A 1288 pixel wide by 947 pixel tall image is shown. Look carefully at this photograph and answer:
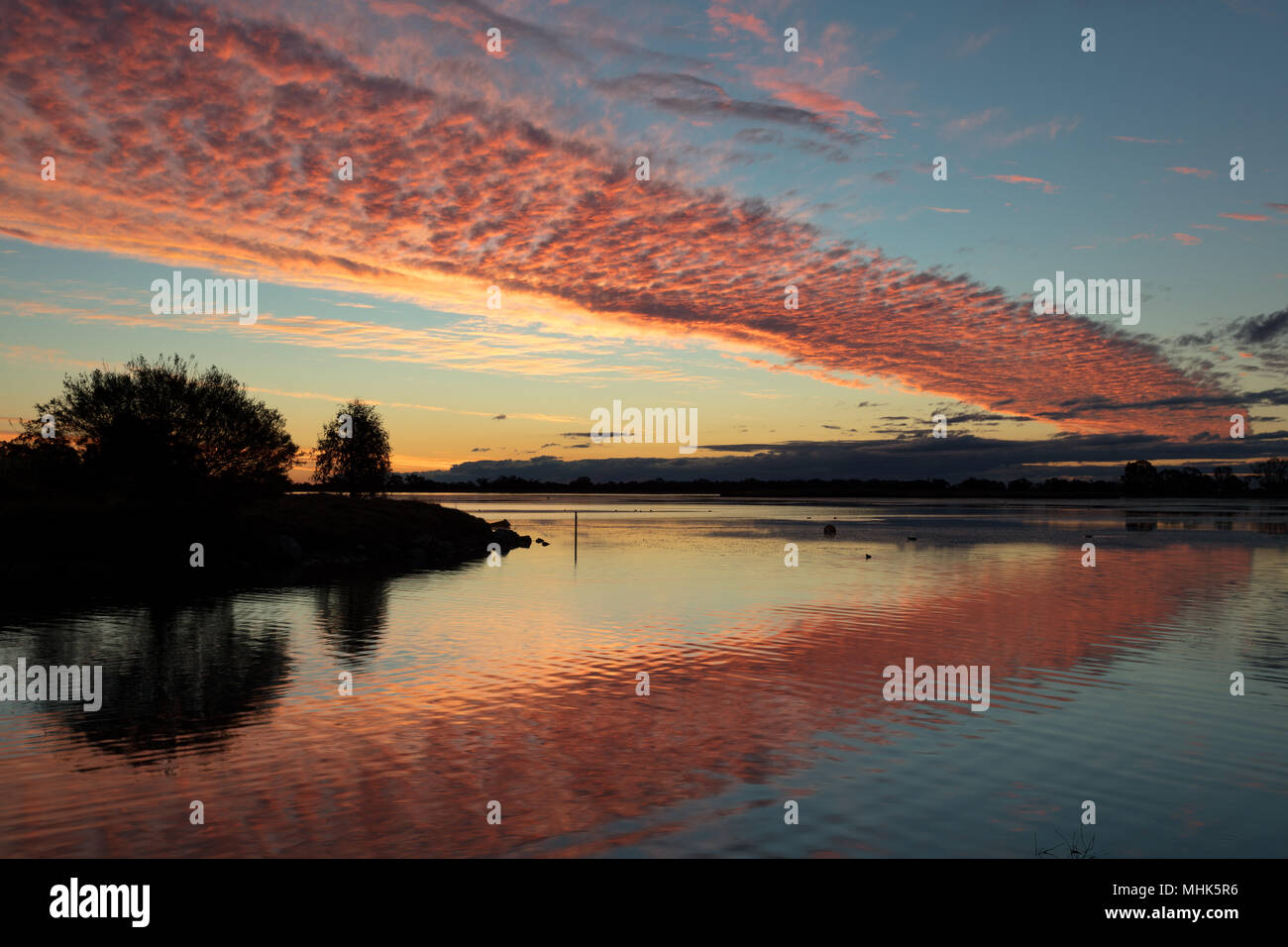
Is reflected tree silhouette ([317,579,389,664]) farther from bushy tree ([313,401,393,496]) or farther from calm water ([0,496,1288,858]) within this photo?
bushy tree ([313,401,393,496])

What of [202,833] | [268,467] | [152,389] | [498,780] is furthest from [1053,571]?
[152,389]

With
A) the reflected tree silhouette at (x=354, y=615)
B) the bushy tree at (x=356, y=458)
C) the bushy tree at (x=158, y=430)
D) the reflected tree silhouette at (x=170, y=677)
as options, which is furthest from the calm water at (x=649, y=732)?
the bushy tree at (x=356, y=458)

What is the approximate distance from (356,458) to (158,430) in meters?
71.7

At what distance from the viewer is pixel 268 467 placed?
6494 cm

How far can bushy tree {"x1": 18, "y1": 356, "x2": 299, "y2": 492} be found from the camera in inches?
2208

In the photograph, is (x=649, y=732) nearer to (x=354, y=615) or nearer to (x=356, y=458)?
(x=354, y=615)

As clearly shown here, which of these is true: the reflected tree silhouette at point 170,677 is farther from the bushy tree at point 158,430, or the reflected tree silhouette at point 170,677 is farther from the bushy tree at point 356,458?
the bushy tree at point 356,458

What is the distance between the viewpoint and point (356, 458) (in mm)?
128125

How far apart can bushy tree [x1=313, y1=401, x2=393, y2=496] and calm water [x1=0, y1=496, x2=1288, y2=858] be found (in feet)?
303

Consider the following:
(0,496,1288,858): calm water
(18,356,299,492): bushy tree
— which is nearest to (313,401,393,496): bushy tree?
(18,356,299,492): bushy tree

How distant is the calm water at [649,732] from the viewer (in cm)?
1207

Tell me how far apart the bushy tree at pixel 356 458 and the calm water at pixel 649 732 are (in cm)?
9242
